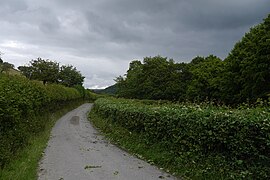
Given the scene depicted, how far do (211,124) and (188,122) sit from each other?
1277mm

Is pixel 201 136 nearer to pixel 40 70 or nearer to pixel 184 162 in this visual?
pixel 184 162

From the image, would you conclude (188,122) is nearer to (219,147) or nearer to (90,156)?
(219,147)

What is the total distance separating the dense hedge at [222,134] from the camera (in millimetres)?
7395

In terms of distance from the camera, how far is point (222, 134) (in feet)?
27.2

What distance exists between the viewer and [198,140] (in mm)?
9367

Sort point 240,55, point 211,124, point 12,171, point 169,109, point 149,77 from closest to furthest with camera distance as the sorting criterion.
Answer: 1. point 211,124
2. point 12,171
3. point 169,109
4. point 240,55
5. point 149,77

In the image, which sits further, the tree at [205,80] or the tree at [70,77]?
the tree at [70,77]

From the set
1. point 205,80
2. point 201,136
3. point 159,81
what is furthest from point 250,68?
point 159,81

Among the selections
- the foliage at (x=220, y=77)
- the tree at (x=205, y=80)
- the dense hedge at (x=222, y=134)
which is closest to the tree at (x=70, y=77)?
the foliage at (x=220, y=77)

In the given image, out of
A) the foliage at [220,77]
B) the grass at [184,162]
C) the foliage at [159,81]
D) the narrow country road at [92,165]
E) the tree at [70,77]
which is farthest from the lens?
the tree at [70,77]

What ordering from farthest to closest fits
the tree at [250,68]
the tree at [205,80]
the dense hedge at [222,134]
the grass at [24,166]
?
1. the tree at [205,80]
2. the tree at [250,68]
3. the grass at [24,166]
4. the dense hedge at [222,134]

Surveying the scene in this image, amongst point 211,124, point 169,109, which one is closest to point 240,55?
point 169,109

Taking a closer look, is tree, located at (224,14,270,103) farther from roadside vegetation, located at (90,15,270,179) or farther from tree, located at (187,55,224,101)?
roadside vegetation, located at (90,15,270,179)

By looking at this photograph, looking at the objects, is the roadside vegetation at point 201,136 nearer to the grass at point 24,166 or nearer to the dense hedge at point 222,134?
the dense hedge at point 222,134
